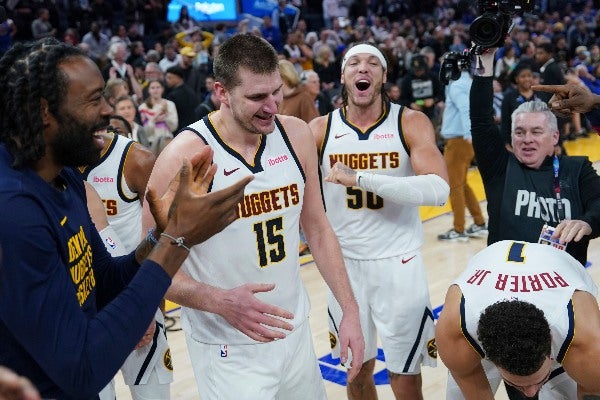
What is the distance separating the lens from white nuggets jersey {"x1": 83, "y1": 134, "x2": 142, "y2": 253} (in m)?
4.20

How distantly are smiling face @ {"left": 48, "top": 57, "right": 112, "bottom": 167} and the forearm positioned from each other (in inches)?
82.8

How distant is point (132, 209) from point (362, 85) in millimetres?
1508

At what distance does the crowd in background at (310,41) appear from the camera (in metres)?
10.9

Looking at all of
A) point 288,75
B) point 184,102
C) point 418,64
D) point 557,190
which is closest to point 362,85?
point 557,190

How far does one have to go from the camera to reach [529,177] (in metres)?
4.01

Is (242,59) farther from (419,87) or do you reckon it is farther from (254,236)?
(419,87)

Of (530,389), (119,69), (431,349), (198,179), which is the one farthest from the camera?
(119,69)

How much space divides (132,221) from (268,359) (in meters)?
1.57

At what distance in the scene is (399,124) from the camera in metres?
4.32

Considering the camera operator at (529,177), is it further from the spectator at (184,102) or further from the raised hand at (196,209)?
the spectator at (184,102)

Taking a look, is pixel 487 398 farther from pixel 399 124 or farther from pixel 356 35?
pixel 356 35

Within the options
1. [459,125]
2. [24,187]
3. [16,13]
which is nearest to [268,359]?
[24,187]

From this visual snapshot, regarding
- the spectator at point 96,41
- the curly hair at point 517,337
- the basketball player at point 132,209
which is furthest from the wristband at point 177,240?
the spectator at point 96,41

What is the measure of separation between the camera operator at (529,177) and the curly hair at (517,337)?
1010 mm
